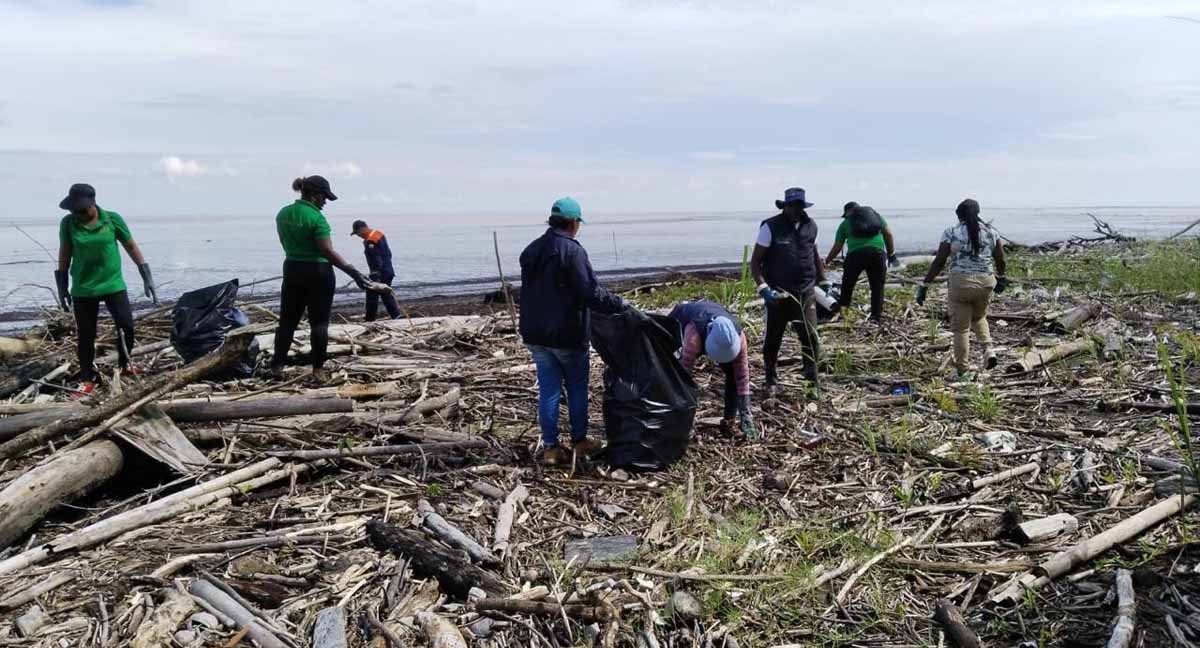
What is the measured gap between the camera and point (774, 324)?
7426 mm

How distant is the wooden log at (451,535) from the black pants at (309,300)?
10.1 ft

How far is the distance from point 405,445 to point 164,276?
70.9 feet

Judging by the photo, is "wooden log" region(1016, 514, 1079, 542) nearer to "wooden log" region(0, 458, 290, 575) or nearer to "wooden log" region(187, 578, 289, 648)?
"wooden log" region(187, 578, 289, 648)

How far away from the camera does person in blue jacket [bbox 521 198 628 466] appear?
5316 millimetres

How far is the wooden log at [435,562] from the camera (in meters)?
3.99

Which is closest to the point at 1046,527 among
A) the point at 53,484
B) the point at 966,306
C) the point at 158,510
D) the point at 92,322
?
the point at 966,306

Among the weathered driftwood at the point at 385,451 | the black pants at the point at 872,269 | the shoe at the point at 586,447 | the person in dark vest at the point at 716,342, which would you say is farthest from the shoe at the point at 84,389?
the black pants at the point at 872,269

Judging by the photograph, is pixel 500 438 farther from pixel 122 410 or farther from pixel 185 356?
pixel 185 356

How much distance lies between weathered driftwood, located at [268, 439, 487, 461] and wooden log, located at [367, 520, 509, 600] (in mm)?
1119

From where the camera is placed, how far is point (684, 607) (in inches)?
153

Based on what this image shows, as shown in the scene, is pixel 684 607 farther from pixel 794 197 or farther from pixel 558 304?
pixel 794 197

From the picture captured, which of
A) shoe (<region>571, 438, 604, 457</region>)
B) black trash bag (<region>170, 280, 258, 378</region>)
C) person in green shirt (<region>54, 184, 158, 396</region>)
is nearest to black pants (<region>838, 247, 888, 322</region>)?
shoe (<region>571, 438, 604, 457</region>)

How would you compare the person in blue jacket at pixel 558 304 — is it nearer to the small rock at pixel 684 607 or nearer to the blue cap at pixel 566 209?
the blue cap at pixel 566 209

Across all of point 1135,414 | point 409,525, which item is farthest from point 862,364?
point 409,525
